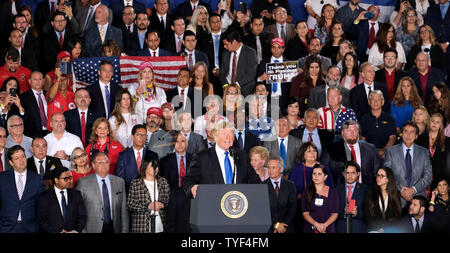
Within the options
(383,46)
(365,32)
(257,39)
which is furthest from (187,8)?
(383,46)

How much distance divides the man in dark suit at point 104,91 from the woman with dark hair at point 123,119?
0.45 metres

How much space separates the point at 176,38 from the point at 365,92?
289 centimetres

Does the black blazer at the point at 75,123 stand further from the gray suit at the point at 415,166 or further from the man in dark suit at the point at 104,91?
the gray suit at the point at 415,166

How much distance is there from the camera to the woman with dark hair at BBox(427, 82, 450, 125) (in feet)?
40.4

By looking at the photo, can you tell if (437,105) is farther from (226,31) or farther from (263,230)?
(263,230)

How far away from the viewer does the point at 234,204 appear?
751cm

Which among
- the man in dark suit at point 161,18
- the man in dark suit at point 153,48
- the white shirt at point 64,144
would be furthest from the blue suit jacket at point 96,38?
the white shirt at point 64,144

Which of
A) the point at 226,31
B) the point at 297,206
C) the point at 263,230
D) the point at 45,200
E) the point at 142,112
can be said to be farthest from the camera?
the point at 226,31

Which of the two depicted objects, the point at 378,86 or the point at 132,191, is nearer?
the point at 132,191

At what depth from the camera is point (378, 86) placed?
12.5m

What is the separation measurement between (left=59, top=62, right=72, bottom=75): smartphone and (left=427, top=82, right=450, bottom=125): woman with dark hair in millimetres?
4782

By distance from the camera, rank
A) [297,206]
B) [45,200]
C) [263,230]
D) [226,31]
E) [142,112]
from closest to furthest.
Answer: [263,230] < [45,200] < [297,206] < [142,112] < [226,31]

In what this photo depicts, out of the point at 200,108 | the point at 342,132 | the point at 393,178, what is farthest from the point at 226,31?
the point at 393,178

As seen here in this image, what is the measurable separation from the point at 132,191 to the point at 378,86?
4037 mm
